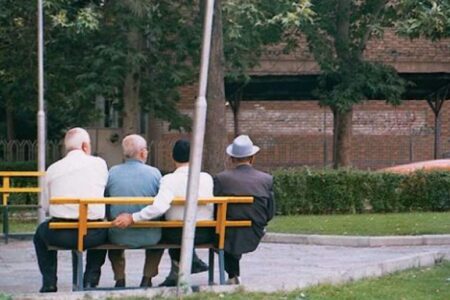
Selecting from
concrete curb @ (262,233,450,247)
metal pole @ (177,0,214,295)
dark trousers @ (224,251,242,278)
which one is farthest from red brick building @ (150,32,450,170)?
metal pole @ (177,0,214,295)

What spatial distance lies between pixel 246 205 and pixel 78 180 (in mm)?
1690

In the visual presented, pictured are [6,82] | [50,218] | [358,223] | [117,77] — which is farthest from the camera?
[6,82]

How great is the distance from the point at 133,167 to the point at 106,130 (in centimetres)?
2362

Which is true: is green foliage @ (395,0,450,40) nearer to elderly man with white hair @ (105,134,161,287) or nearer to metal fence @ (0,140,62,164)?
metal fence @ (0,140,62,164)

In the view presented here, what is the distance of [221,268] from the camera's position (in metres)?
9.94

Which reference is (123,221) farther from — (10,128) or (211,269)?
(10,128)

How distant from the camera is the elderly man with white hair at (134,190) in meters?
9.65

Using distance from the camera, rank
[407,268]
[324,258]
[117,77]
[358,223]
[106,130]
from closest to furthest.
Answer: [407,268]
[324,258]
[358,223]
[117,77]
[106,130]

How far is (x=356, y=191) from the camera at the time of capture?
21469 mm

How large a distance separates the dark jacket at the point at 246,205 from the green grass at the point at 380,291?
73 cm

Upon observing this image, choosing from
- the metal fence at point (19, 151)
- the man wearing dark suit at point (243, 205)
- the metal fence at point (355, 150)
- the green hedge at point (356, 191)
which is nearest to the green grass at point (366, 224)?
the green hedge at point (356, 191)

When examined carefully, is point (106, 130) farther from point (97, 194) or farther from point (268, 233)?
point (97, 194)

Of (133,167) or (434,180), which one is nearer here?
(133,167)

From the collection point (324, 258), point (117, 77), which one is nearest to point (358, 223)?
point (324, 258)
